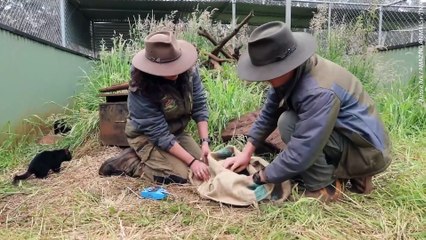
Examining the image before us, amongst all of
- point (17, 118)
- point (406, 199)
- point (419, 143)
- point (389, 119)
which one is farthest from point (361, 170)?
point (17, 118)

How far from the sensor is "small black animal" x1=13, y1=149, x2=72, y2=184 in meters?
2.89

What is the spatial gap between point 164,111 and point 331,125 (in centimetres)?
117

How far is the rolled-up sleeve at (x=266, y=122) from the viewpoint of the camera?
8.19 ft

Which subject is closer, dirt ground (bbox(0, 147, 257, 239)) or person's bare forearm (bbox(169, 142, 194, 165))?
dirt ground (bbox(0, 147, 257, 239))

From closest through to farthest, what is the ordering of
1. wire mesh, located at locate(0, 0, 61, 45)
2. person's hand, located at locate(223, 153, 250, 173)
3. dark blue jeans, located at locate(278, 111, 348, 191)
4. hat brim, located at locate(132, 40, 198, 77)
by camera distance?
dark blue jeans, located at locate(278, 111, 348, 191) → person's hand, located at locate(223, 153, 250, 173) → hat brim, located at locate(132, 40, 198, 77) → wire mesh, located at locate(0, 0, 61, 45)

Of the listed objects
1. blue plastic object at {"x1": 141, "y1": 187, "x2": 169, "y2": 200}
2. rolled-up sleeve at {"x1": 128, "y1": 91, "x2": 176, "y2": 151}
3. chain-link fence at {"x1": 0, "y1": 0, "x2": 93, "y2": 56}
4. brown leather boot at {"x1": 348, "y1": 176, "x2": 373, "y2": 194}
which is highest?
chain-link fence at {"x1": 0, "y1": 0, "x2": 93, "y2": 56}

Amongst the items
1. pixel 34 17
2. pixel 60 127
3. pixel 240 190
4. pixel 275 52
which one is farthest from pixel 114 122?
pixel 34 17

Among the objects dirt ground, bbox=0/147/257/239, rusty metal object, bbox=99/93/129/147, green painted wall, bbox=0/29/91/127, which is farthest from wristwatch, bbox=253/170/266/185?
green painted wall, bbox=0/29/91/127

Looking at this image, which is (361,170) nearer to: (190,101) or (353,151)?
(353,151)

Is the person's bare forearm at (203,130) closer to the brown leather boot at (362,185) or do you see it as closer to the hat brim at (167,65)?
the hat brim at (167,65)

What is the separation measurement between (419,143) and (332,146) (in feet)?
5.05

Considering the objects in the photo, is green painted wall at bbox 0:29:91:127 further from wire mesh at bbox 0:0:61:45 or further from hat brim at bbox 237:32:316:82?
hat brim at bbox 237:32:316:82

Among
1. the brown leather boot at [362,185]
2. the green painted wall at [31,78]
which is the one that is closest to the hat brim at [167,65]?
the brown leather boot at [362,185]

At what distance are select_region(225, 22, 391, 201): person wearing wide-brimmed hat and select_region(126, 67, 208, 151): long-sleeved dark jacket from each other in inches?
27.6
